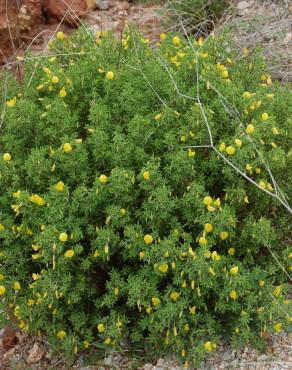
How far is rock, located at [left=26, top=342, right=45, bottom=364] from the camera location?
3.30 meters

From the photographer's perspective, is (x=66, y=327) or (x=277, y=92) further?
(x=277, y=92)

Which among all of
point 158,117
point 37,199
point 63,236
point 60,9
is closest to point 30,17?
point 60,9

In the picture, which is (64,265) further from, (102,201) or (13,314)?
(13,314)

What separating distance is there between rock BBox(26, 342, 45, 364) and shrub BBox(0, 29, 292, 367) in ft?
0.39

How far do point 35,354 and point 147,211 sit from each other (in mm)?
1151

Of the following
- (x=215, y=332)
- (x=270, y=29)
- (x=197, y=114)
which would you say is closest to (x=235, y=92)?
(x=197, y=114)

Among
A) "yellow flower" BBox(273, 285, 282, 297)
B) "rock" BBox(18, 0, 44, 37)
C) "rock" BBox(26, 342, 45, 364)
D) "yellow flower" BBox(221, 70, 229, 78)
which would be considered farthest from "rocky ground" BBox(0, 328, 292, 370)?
"rock" BBox(18, 0, 44, 37)

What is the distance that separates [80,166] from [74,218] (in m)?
0.29

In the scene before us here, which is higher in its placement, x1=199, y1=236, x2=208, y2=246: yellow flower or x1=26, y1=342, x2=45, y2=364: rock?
x1=199, y1=236, x2=208, y2=246: yellow flower

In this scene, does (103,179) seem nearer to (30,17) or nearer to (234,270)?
(234,270)

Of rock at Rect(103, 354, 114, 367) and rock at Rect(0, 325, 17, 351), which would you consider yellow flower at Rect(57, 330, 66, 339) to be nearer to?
rock at Rect(103, 354, 114, 367)

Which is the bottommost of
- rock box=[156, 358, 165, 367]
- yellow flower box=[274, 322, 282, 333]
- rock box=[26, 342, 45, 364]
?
rock box=[26, 342, 45, 364]

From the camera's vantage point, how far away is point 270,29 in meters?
5.20

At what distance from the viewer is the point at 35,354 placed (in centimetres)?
331
